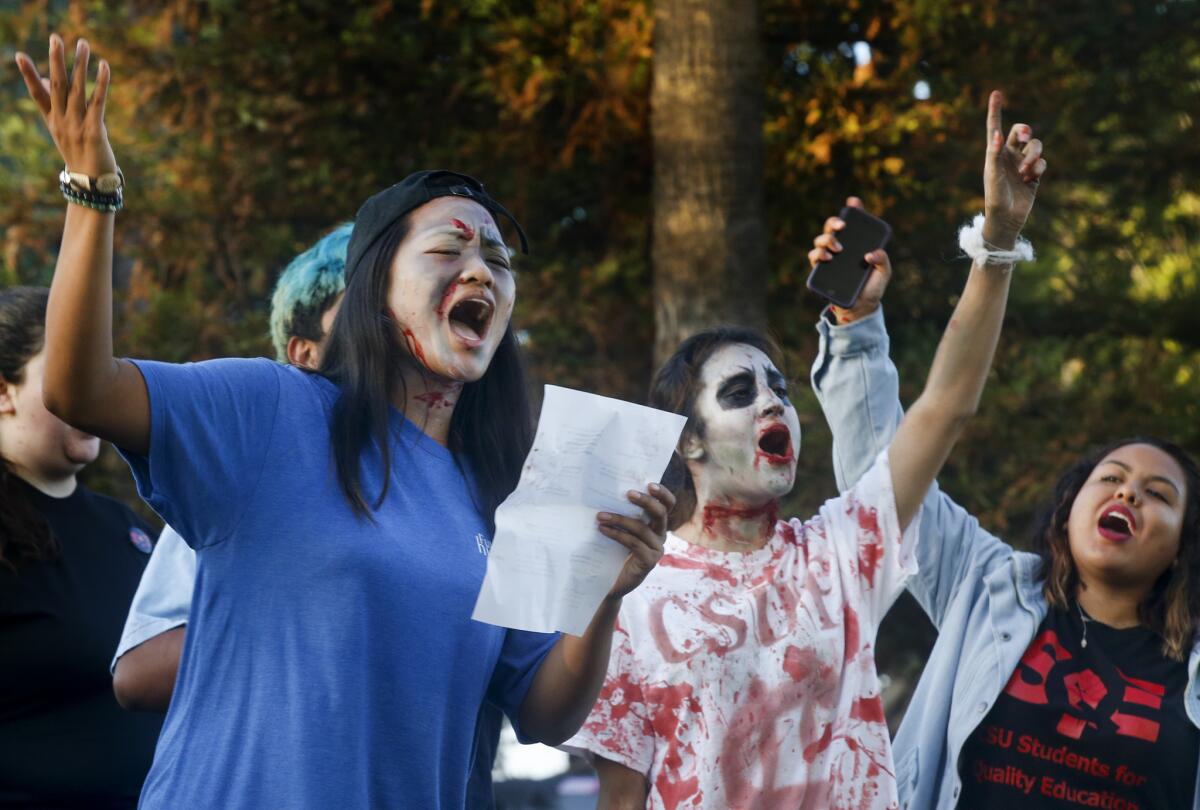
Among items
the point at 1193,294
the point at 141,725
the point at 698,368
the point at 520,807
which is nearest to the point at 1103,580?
the point at 698,368

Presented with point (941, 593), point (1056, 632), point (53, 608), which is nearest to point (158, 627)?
point (53, 608)

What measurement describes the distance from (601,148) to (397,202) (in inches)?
163

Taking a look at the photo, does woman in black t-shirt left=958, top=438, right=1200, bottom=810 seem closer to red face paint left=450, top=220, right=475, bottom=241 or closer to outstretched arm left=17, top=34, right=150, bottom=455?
red face paint left=450, top=220, right=475, bottom=241

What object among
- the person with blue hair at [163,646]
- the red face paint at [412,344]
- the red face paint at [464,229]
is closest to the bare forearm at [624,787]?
the person with blue hair at [163,646]

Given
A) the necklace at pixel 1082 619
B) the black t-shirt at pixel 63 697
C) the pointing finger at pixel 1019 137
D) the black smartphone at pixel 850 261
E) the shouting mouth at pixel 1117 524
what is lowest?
the black t-shirt at pixel 63 697

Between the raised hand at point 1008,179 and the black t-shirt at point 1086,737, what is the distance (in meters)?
1.21

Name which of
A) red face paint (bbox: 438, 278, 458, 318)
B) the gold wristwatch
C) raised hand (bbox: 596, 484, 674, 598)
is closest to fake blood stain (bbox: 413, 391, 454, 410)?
red face paint (bbox: 438, 278, 458, 318)

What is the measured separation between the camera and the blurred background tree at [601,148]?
21.4 feet

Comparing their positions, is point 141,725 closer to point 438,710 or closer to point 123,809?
point 123,809

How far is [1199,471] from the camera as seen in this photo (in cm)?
420

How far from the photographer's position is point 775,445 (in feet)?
11.0

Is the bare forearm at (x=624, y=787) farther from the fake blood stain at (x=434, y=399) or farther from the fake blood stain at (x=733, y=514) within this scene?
the fake blood stain at (x=434, y=399)

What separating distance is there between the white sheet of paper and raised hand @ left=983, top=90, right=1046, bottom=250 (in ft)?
3.88

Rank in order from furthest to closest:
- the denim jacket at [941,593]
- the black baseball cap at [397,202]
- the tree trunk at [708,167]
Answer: the tree trunk at [708,167], the denim jacket at [941,593], the black baseball cap at [397,202]
